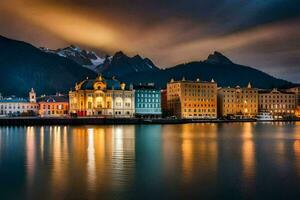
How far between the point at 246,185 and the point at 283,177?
417 cm

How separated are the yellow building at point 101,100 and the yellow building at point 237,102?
135ft

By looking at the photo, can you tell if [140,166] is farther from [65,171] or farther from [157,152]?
[157,152]

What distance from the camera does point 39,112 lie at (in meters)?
154

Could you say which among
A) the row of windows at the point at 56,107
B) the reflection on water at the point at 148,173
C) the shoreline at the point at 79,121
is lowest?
the reflection on water at the point at 148,173

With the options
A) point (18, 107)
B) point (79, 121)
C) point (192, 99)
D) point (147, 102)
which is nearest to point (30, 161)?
point (79, 121)

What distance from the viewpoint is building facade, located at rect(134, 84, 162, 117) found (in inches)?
5989

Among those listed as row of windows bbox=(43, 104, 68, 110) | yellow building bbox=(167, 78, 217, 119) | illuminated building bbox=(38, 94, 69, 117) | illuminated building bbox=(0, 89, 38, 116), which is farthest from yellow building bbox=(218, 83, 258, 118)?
illuminated building bbox=(0, 89, 38, 116)

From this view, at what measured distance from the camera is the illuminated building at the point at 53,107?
154 m

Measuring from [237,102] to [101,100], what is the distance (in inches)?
2269

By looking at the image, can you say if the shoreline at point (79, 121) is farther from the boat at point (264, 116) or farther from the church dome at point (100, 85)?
the boat at point (264, 116)

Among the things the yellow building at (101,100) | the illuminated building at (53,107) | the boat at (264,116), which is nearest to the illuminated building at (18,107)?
the illuminated building at (53,107)

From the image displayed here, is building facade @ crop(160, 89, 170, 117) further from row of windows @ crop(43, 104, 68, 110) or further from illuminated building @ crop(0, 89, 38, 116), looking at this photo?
illuminated building @ crop(0, 89, 38, 116)

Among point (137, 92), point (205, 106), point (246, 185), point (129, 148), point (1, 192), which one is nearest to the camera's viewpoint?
point (1, 192)

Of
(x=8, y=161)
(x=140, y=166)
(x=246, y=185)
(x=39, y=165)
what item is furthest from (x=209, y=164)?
(x=8, y=161)
